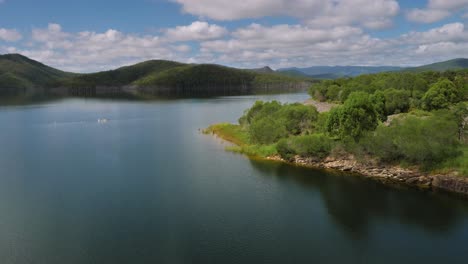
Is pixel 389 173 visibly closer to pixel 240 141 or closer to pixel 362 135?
pixel 362 135

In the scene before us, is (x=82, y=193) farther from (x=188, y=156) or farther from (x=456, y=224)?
(x=456, y=224)

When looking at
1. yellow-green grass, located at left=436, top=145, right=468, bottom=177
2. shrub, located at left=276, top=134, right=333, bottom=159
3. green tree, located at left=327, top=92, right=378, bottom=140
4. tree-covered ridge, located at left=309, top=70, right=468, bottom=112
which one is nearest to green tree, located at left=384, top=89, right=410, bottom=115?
tree-covered ridge, located at left=309, top=70, right=468, bottom=112

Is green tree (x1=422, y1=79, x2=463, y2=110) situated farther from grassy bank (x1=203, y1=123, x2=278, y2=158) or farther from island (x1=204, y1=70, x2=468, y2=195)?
grassy bank (x1=203, y1=123, x2=278, y2=158)

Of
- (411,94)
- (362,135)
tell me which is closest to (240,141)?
(362,135)

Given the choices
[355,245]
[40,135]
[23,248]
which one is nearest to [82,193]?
[23,248]

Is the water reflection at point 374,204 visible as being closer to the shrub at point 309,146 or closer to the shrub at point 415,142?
the shrub at point 309,146

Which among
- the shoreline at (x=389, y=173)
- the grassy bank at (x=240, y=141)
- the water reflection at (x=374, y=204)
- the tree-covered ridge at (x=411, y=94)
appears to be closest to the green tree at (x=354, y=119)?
the shoreline at (x=389, y=173)
